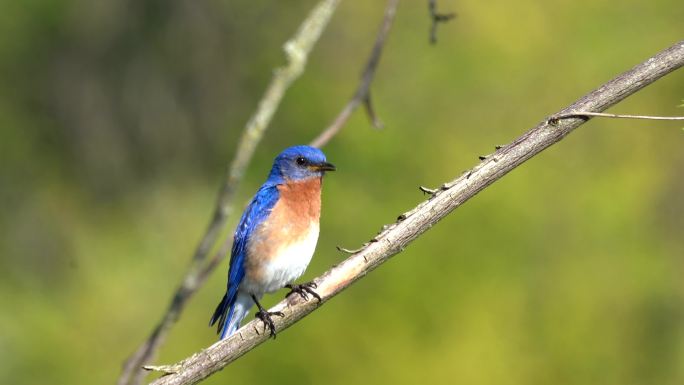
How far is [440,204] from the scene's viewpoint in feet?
10.9

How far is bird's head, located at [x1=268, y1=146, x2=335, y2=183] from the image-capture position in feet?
16.3

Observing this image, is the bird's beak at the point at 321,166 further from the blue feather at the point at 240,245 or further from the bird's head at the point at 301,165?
the blue feather at the point at 240,245

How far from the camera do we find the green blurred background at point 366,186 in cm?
726

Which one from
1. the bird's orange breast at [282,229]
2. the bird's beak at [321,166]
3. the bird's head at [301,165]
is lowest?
the bird's orange breast at [282,229]

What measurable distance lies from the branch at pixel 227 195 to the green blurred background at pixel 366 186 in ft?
8.94

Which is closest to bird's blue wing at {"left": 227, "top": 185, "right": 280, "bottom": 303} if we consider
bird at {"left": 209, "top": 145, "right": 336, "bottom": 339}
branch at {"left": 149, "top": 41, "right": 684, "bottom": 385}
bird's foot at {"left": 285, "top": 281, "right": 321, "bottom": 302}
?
bird at {"left": 209, "top": 145, "right": 336, "bottom": 339}

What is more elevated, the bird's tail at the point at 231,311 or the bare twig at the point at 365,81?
the bare twig at the point at 365,81

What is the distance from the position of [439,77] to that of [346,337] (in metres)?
2.52

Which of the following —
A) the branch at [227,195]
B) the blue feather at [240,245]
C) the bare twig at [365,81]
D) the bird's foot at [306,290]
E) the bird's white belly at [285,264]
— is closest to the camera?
the bird's foot at [306,290]

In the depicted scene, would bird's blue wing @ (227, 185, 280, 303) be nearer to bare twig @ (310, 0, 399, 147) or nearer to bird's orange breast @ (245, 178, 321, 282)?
bird's orange breast @ (245, 178, 321, 282)

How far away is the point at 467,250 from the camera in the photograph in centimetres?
746

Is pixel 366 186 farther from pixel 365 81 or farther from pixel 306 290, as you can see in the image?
pixel 306 290

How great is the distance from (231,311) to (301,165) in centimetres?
87

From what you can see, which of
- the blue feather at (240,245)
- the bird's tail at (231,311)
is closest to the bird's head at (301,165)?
the blue feather at (240,245)
